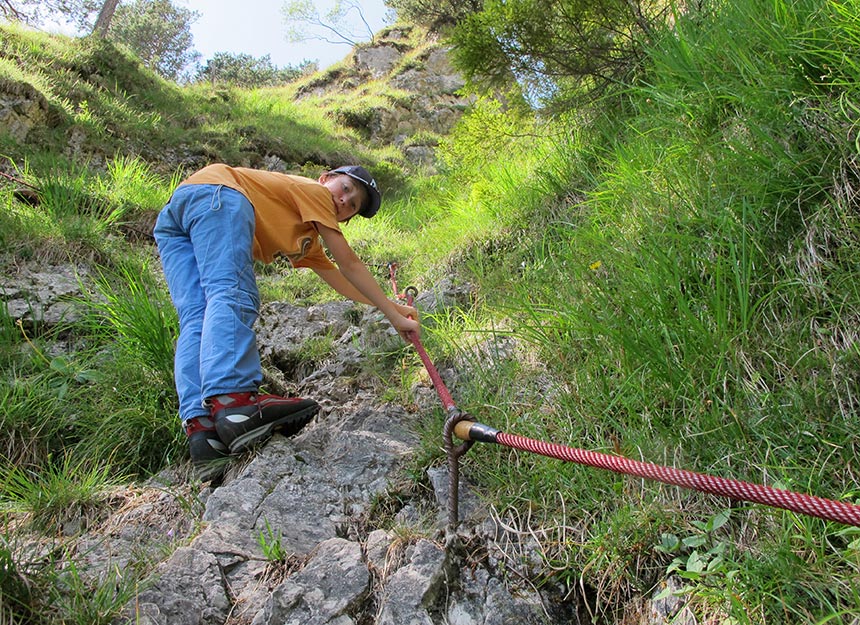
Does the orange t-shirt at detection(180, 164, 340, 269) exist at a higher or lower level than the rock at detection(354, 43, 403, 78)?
lower

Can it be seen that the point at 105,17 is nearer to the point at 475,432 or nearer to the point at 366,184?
the point at 366,184

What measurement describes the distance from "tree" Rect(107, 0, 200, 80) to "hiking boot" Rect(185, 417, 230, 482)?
3022cm

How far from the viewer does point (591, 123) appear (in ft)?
12.1

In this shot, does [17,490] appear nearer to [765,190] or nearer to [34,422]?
[34,422]

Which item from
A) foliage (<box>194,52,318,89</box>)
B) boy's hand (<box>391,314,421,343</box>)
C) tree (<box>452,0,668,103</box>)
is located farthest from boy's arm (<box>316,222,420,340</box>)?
foliage (<box>194,52,318,89</box>)

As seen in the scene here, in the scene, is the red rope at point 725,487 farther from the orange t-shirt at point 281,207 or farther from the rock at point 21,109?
the rock at point 21,109

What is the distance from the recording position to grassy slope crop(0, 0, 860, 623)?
1.36 metres

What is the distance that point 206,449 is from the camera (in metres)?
2.24

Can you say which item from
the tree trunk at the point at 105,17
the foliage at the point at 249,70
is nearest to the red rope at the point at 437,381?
the tree trunk at the point at 105,17

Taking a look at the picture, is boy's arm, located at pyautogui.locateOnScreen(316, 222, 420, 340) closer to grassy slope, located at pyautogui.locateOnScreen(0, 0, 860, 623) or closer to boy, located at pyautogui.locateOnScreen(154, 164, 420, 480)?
boy, located at pyautogui.locateOnScreen(154, 164, 420, 480)

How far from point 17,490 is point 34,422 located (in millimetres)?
526

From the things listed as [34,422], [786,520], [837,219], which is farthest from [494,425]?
[34,422]

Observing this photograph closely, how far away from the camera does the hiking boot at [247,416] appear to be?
221 centimetres

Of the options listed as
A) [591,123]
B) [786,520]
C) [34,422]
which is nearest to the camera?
[786,520]
